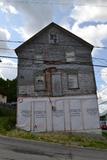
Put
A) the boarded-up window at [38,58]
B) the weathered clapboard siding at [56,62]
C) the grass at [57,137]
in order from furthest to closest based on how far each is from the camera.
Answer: the boarded-up window at [38,58] → the weathered clapboard siding at [56,62] → the grass at [57,137]

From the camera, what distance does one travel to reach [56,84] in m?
32.7

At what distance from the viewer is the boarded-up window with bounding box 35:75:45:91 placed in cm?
3239

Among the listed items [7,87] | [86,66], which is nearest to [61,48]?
[86,66]

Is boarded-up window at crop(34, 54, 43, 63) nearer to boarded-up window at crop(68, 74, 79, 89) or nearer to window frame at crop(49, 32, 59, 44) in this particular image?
window frame at crop(49, 32, 59, 44)

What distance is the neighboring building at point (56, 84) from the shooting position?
3105 centimetres

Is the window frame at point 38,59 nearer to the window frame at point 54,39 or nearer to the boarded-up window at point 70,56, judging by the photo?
the window frame at point 54,39

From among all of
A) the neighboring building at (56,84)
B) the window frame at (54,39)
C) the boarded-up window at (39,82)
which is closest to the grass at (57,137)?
the neighboring building at (56,84)

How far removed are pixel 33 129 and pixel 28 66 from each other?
7.00 m

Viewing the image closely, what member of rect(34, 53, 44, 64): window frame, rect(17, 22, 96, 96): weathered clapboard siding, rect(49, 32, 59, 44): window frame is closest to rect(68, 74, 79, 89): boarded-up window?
rect(17, 22, 96, 96): weathered clapboard siding

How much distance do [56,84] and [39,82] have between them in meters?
1.86

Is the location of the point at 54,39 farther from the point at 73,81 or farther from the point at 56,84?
the point at 73,81

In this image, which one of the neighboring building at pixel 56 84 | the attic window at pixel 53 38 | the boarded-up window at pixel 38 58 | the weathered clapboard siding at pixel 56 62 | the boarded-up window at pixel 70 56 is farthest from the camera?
the attic window at pixel 53 38

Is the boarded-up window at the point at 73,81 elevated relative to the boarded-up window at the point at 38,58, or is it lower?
lower

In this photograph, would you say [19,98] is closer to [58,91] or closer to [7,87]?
[58,91]
